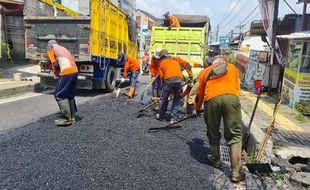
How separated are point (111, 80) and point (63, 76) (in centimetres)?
556

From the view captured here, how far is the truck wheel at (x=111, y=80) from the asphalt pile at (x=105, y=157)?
15.1ft

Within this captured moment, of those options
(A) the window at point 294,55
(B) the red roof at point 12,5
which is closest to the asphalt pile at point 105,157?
(A) the window at point 294,55

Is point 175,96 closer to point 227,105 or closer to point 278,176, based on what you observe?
point 227,105

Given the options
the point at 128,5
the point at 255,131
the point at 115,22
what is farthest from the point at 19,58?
the point at 128,5

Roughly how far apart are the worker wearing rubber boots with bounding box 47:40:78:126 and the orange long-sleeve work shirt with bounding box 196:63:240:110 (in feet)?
8.90

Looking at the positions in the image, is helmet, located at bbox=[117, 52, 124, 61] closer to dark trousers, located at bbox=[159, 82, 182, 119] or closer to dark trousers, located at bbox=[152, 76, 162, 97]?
dark trousers, located at bbox=[152, 76, 162, 97]

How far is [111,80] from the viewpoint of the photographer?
11.7 meters

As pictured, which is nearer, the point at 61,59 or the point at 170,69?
the point at 61,59

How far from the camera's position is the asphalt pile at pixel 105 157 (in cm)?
383

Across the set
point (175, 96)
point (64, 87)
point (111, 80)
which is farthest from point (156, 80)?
point (111, 80)

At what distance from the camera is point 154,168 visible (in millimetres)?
4324

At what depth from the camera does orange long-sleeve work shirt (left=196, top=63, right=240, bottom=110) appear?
429 centimetres

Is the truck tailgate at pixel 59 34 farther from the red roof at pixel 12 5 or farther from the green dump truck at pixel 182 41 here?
the red roof at pixel 12 5

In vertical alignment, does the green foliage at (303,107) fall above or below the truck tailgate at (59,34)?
below
